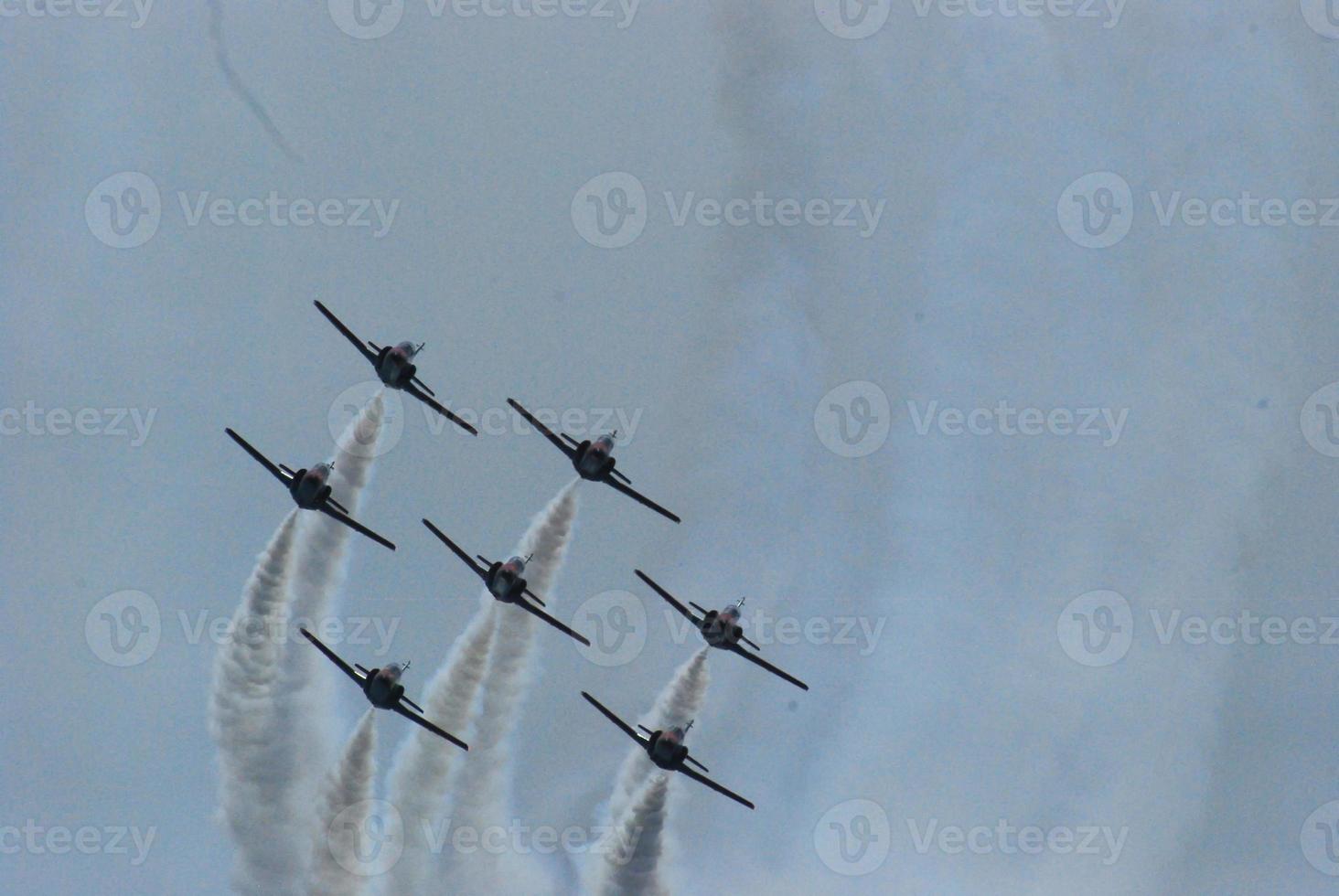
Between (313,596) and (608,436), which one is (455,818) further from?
(608,436)

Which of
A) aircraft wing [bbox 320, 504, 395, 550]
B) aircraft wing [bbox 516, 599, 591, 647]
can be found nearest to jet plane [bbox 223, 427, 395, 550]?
aircraft wing [bbox 320, 504, 395, 550]

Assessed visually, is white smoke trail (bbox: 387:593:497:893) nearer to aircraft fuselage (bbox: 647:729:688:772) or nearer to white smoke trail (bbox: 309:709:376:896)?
white smoke trail (bbox: 309:709:376:896)

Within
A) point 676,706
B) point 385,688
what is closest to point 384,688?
point 385,688

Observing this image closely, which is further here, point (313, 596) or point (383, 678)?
point (313, 596)

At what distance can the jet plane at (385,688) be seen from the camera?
118438mm

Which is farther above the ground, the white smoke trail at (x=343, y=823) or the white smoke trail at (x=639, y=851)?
the white smoke trail at (x=639, y=851)

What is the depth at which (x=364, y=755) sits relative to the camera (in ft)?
411

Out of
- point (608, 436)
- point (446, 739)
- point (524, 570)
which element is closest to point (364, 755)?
point (446, 739)

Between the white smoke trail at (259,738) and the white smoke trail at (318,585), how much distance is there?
2.59 ft

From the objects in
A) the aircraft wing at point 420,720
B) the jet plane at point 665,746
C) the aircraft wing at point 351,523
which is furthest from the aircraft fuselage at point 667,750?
the aircraft wing at point 351,523

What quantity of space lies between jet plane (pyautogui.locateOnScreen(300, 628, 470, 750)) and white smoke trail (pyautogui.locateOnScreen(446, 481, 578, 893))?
8.50m

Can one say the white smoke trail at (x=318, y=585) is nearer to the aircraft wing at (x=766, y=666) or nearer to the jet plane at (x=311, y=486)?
the jet plane at (x=311, y=486)

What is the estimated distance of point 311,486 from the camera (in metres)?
119

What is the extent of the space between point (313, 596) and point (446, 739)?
410 inches
